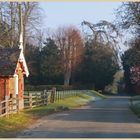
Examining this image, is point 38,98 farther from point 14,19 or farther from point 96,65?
point 96,65

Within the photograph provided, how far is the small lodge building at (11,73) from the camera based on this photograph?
34656 millimetres

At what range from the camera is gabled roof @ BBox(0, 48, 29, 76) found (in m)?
34.8

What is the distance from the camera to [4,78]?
3488 cm

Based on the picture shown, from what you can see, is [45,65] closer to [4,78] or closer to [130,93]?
[130,93]

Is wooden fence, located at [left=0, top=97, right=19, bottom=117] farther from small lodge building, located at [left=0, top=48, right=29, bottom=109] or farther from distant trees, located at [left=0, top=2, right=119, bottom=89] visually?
distant trees, located at [left=0, top=2, right=119, bottom=89]

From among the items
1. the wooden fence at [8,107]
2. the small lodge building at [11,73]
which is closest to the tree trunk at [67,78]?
the small lodge building at [11,73]

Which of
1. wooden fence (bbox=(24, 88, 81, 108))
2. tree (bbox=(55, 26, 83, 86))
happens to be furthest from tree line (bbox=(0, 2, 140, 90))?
wooden fence (bbox=(24, 88, 81, 108))

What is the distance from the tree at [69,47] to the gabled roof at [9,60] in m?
52.2

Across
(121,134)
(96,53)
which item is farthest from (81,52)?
(121,134)

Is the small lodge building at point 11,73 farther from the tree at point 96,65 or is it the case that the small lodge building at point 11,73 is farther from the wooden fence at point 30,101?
the tree at point 96,65

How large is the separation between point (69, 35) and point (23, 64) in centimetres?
5620

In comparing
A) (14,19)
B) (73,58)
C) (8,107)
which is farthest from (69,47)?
(8,107)

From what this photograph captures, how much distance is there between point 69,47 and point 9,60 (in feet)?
186

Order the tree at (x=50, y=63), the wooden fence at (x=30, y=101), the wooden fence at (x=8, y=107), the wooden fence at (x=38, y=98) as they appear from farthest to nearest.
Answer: the tree at (x=50, y=63) → the wooden fence at (x=38, y=98) → the wooden fence at (x=30, y=101) → the wooden fence at (x=8, y=107)
